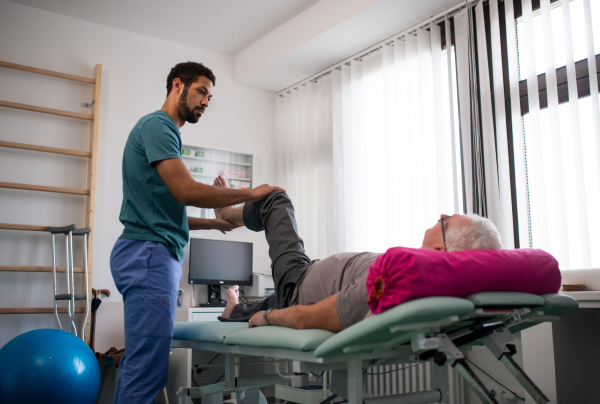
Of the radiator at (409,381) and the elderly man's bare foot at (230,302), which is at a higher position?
the elderly man's bare foot at (230,302)

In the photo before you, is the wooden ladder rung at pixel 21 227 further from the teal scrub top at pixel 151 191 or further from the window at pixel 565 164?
the window at pixel 565 164

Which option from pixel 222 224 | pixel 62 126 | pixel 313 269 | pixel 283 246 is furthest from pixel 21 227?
pixel 313 269

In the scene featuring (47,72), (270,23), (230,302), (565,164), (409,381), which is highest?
(270,23)

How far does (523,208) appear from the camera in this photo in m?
2.75

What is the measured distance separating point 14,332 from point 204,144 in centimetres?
199

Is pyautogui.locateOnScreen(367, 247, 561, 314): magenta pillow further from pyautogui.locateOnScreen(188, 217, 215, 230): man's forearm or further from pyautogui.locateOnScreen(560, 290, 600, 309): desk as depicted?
pyautogui.locateOnScreen(188, 217, 215, 230): man's forearm

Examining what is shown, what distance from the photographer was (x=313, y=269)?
1.71 meters

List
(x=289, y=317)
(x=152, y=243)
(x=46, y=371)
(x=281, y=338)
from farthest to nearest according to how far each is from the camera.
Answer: (x=46, y=371)
(x=152, y=243)
(x=289, y=317)
(x=281, y=338)

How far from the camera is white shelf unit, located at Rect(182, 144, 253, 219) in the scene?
418 cm

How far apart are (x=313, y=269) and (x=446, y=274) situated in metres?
0.66

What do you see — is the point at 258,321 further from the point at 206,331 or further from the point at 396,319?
the point at 396,319

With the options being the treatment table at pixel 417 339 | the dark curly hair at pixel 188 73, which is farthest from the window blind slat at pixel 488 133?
the dark curly hair at pixel 188 73

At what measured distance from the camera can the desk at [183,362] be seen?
314 centimetres

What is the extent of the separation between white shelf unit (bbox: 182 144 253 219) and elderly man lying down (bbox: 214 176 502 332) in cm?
215
